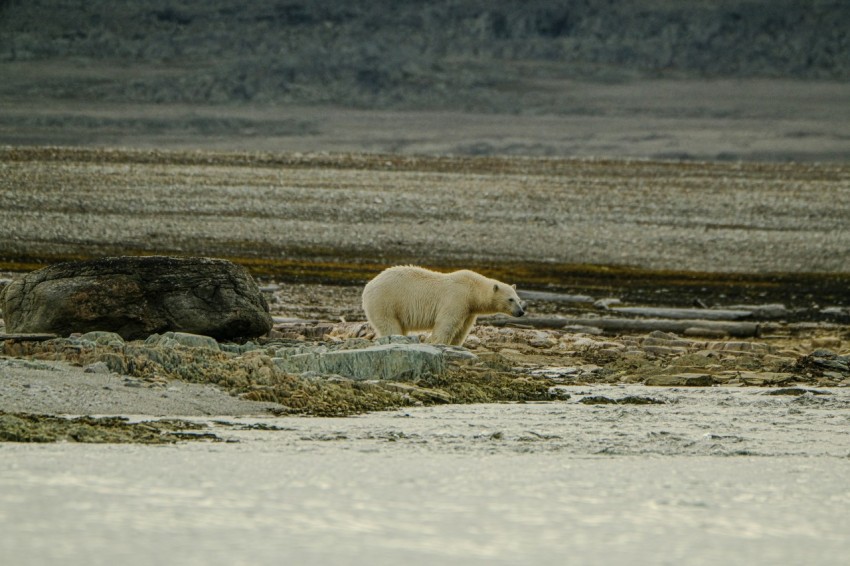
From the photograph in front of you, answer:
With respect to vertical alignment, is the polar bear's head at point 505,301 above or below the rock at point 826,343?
above

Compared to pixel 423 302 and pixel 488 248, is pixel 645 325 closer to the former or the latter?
pixel 423 302

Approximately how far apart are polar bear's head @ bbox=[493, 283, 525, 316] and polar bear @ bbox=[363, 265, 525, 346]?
0.50 feet

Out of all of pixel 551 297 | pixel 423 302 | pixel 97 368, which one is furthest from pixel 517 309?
pixel 551 297

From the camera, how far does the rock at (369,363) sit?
12.0 m

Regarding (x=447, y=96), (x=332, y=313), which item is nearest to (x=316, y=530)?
(x=332, y=313)

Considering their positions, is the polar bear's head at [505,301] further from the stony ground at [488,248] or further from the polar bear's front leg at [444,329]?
the polar bear's front leg at [444,329]

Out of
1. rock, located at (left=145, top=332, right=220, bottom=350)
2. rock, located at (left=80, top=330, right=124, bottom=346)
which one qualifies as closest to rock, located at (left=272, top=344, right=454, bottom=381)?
rock, located at (left=145, top=332, right=220, bottom=350)

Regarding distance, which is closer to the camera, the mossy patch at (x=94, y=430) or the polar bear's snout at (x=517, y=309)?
the mossy patch at (x=94, y=430)

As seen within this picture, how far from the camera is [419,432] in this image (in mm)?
9422

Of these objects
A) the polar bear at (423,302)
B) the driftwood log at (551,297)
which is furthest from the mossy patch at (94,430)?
the driftwood log at (551,297)

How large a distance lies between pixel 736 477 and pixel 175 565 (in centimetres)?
383

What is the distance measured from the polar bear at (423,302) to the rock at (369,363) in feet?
8.94

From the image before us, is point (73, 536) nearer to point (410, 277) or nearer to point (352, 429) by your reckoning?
point (352, 429)

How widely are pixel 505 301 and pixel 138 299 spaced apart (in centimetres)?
435
